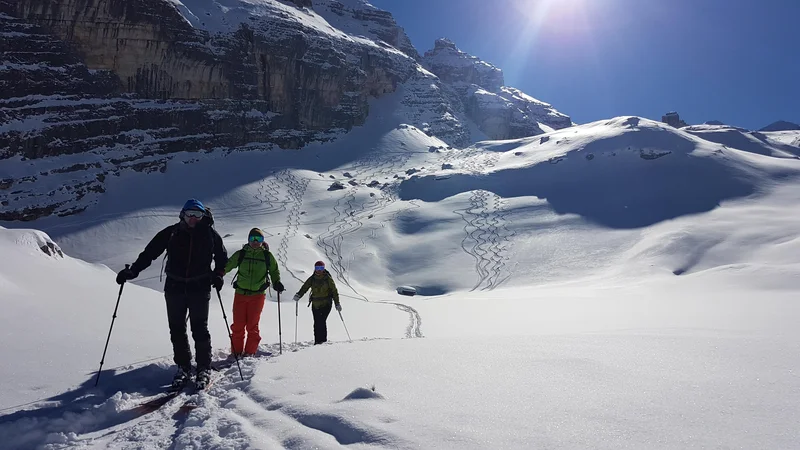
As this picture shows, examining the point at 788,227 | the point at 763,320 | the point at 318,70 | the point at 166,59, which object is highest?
the point at 318,70

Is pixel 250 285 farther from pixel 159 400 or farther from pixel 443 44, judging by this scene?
pixel 443 44

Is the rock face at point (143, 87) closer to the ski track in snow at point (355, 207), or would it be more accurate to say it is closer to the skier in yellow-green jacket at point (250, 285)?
the ski track in snow at point (355, 207)

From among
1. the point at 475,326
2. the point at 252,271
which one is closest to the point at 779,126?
the point at 475,326

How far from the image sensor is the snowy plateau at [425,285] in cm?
345

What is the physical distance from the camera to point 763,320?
291 inches

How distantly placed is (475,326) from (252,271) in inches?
272

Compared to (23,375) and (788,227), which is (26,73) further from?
(788,227)

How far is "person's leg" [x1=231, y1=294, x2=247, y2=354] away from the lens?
6.87 meters

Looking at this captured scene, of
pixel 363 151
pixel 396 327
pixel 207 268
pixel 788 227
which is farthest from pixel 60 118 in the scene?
pixel 788 227

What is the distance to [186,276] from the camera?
5141 mm

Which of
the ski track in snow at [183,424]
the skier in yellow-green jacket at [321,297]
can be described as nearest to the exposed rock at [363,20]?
the skier in yellow-green jacket at [321,297]

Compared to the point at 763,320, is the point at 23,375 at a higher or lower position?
lower

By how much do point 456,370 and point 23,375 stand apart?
4.20 metres

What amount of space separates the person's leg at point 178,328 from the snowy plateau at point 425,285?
360 mm
